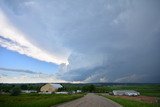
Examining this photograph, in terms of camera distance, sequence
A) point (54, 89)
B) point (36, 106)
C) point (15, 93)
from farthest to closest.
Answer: point (54, 89) → point (15, 93) → point (36, 106)

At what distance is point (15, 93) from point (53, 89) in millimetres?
82591

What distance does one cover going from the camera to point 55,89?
19962cm

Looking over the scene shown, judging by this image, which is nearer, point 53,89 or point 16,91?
point 16,91

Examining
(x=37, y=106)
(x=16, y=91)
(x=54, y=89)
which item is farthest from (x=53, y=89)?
(x=37, y=106)

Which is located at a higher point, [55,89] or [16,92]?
[55,89]

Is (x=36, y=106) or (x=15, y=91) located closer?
(x=36, y=106)

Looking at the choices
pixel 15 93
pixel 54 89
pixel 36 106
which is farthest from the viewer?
pixel 54 89

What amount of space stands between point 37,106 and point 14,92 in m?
81.7

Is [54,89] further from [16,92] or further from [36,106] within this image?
[36,106]

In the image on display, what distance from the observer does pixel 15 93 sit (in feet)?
388

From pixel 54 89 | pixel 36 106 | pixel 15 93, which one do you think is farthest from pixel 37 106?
pixel 54 89

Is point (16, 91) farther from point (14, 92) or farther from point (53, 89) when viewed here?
point (53, 89)

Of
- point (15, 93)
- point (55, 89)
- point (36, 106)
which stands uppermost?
point (55, 89)

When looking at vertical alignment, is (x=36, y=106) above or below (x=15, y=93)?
below
